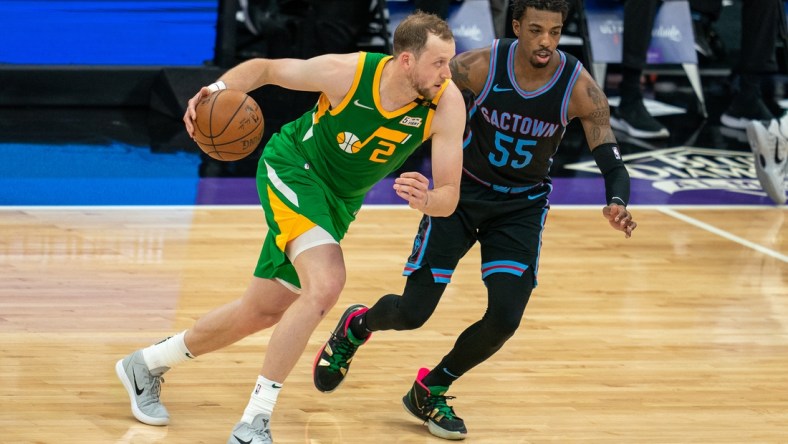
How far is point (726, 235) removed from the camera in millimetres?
7855

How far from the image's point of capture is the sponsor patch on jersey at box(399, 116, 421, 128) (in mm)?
4254

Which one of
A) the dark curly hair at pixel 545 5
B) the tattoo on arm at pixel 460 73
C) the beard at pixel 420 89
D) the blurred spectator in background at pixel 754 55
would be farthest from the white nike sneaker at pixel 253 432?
the blurred spectator in background at pixel 754 55

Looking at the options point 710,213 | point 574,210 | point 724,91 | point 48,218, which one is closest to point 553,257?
point 574,210

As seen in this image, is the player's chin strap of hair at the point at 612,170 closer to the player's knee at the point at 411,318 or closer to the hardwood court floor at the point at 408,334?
the player's knee at the point at 411,318

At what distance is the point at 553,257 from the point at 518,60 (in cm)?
270

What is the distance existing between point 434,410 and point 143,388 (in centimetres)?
106

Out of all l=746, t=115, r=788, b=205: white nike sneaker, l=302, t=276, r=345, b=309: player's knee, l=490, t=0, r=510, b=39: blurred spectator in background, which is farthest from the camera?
l=490, t=0, r=510, b=39: blurred spectator in background

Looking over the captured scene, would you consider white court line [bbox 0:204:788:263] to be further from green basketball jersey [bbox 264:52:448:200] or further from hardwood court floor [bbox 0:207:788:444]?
green basketball jersey [bbox 264:52:448:200]

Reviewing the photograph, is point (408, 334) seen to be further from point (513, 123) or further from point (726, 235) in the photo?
point (726, 235)

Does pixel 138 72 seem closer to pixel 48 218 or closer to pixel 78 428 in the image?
pixel 48 218

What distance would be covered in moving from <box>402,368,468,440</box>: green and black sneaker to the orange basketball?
3.62ft

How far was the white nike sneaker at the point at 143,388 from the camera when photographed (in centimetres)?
445

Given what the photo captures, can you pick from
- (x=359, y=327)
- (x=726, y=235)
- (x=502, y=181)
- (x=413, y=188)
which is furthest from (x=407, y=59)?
(x=726, y=235)

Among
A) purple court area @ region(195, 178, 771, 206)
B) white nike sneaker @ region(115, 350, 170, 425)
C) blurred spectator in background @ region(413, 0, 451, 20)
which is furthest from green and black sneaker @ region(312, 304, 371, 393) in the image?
blurred spectator in background @ region(413, 0, 451, 20)
